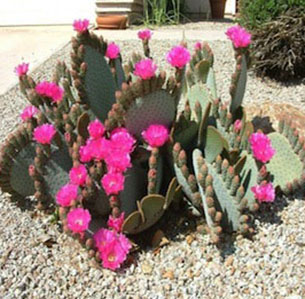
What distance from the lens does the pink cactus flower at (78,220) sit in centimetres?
223

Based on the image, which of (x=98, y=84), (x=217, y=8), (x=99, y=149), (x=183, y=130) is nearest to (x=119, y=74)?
(x=98, y=84)

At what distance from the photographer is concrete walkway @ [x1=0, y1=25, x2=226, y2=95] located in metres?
6.74

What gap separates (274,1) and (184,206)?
2.88m

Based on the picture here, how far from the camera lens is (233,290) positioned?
236 cm

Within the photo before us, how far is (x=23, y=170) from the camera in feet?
8.28

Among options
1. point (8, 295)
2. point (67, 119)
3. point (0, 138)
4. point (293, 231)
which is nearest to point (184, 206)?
point (293, 231)

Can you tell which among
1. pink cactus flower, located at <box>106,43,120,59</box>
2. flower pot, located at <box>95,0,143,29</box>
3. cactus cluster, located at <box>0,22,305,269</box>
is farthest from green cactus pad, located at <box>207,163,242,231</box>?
flower pot, located at <box>95,0,143,29</box>

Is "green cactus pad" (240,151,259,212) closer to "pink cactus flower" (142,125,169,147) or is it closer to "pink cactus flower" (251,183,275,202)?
"pink cactus flower" (251,183,275,202)

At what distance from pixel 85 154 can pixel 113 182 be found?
0.65ft

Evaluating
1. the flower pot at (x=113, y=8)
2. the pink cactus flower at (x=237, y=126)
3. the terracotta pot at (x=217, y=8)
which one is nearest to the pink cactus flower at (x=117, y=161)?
the pink cactus flower at (x=237, y=126)

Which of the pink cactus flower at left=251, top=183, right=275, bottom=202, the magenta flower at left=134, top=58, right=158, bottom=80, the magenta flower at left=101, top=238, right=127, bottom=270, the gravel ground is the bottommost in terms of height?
the gravel ground

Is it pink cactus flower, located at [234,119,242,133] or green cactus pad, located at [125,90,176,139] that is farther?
pink cactus flower, located at [234,119,242,133]

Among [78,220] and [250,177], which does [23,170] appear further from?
[250,177]

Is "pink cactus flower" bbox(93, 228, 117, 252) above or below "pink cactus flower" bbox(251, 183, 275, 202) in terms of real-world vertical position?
below
